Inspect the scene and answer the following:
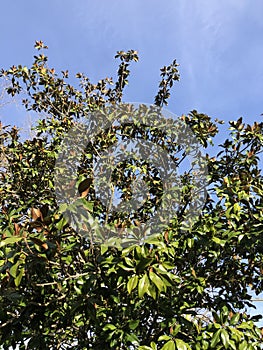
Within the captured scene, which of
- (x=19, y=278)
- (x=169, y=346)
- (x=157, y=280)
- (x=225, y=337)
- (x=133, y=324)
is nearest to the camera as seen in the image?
(x=157, y=280)

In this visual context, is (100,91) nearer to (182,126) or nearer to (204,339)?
→ (182,126)

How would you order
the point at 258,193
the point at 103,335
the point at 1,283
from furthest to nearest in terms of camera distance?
the point at 258,193
the point at 103,335
the point at 1,283

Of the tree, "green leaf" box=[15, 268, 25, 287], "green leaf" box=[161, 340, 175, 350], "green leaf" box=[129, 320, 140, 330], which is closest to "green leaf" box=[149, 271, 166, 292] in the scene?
the tree

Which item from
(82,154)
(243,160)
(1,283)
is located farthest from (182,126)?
(1,283)

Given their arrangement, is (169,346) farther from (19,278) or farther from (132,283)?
(19,278)

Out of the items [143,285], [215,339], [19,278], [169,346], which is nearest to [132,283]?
[143,285]

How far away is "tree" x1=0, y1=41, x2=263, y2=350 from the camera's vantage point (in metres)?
2.83

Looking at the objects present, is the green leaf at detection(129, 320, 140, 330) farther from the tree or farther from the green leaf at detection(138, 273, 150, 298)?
the green leaf at detection(138, 273, 150, 298)

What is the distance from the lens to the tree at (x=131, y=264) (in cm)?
283

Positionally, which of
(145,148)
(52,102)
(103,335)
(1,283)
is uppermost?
(52,102)

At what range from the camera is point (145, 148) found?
5.03 meters

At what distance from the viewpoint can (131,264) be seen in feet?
8.51

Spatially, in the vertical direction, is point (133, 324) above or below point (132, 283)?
below

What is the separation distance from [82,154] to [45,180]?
0.65 metres
